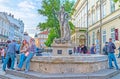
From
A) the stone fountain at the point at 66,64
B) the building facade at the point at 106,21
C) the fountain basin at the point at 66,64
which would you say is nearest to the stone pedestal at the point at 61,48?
the stone fountain at the point at 66,64

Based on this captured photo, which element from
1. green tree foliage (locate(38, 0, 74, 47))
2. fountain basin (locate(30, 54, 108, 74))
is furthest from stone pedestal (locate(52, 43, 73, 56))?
green tree foliage (locate(38, 0, 74, 47))

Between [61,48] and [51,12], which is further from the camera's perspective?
[51,12]

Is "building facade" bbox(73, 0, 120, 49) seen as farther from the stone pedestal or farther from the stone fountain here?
the stone fountain

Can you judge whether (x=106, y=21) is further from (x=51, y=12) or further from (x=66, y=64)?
(x=66, y=64)

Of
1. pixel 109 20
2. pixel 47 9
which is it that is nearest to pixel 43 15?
pixel 47 9

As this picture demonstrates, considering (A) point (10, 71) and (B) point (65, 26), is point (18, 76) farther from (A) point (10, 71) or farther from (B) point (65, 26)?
(B) point (65, 26)

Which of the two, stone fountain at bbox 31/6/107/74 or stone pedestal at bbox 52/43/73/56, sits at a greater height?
stone pedestal at bbox 52/43/73/56

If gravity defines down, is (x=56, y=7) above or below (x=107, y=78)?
above

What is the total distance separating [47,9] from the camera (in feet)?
131

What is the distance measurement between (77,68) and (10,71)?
137 inches

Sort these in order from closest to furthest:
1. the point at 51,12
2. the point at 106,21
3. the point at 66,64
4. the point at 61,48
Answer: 1. the point at 66,64
2. the point at 61,48
3. the point at 106,21
4. the point at 51,12

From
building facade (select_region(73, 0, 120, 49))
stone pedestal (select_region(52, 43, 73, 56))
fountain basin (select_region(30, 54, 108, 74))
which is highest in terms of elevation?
building facade (select_region(73, 0, 120, 49))

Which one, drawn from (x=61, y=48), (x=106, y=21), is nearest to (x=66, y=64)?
(x=61, y=48)

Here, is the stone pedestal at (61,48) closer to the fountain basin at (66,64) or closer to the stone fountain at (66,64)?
the stone fountain at (66,64)
